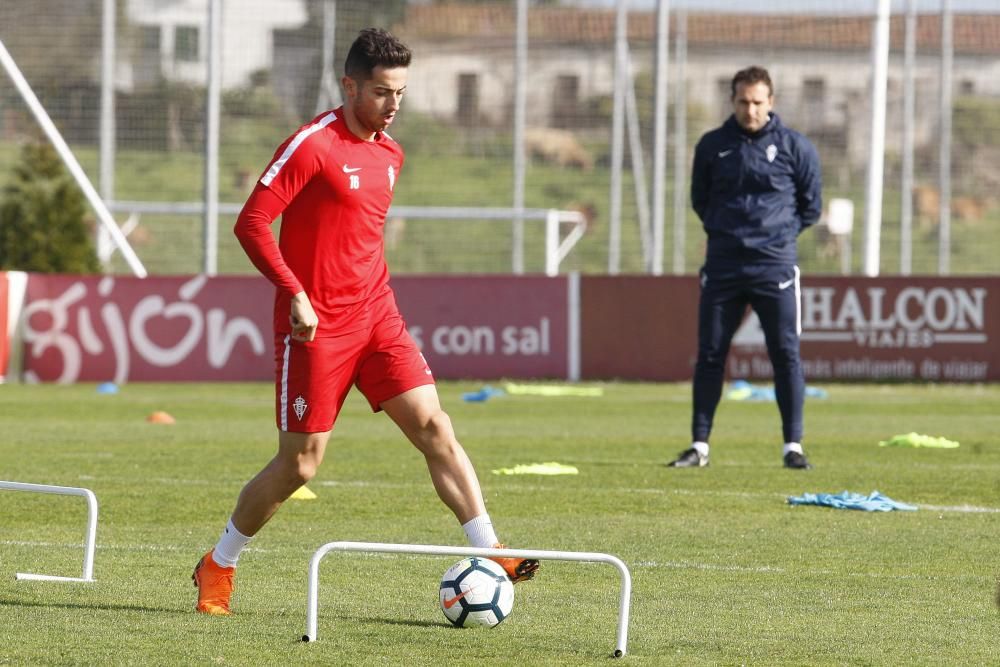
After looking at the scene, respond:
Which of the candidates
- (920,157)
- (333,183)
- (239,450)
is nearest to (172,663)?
(333,183)

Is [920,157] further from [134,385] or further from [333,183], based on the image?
[333,183]

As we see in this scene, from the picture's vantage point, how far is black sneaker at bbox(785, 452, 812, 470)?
11117mm

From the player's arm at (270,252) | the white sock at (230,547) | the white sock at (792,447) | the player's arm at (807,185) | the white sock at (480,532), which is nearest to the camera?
the player's arm at (270,252)

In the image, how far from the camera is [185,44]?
30.1 metres

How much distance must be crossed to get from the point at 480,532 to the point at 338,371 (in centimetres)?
78

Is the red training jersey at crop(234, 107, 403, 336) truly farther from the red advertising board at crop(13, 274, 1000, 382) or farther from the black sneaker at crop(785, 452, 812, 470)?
the red advertising board at crop(13, 274, 1000, 382)

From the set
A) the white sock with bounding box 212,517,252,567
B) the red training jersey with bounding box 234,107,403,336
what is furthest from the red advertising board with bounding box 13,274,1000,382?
the white sock with bounding box 212,517,252,567

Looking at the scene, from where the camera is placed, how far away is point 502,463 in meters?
11.6

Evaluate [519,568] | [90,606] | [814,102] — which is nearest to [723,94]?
[814,102]

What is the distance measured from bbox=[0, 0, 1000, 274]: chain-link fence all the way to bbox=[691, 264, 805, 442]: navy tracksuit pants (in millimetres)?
12790

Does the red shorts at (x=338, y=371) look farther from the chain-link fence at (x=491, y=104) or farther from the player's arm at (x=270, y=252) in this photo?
the chain-link fence at (x=491, y=104)

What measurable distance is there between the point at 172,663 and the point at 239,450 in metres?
7.34

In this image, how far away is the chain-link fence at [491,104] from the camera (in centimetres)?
2792

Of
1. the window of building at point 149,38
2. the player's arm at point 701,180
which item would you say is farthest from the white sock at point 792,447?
the window of building at point 149,38
